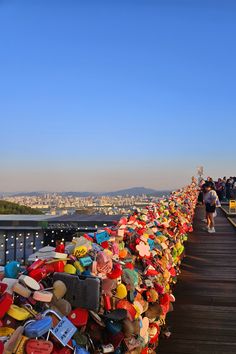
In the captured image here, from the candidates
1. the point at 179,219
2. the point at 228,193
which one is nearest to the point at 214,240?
the point at 179,219

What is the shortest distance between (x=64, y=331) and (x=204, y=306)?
334 centimetres

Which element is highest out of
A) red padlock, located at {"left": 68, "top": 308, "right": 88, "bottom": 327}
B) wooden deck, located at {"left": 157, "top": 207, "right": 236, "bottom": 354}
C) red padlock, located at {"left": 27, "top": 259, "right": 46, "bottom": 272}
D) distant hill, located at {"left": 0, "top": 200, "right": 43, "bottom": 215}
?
red padlock, located at {"left": 27, "top": 259, "right": 46, "bottom": 272}

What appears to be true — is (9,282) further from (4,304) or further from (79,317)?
(79,317)

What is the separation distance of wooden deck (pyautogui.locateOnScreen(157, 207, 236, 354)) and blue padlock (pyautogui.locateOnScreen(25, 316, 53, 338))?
2.12 metres

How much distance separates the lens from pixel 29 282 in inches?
81.7

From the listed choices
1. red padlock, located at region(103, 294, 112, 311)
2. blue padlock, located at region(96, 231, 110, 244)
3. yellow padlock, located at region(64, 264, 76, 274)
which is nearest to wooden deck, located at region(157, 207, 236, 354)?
blue padlock, located at region(96, 231, 110, 244)

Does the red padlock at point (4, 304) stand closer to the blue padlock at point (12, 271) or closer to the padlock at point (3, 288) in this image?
the padlock at point (3, 288)

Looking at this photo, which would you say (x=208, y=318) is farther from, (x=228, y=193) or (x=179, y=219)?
(x=228, y=193)

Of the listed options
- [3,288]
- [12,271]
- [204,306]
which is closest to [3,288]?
[3,288]

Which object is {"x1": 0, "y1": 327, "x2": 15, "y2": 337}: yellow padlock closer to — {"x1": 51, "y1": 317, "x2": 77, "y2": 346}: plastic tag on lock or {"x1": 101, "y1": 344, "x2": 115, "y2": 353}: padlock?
{"x1": 51, "y1": 317, "x2": 77, "y2": 346}: plastic tag on lock

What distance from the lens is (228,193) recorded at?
26000mm

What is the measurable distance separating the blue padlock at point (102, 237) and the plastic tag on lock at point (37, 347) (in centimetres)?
136

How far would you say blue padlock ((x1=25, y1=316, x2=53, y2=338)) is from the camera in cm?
183

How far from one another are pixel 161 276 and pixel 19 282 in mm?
2122
